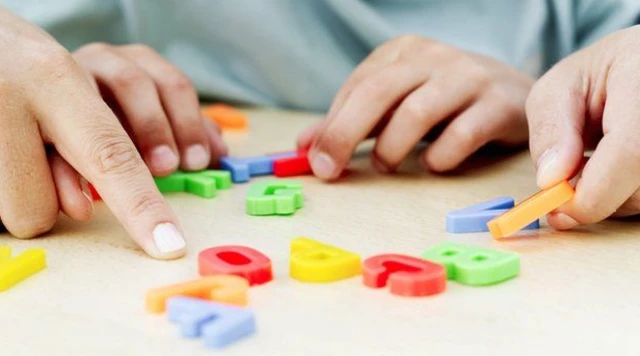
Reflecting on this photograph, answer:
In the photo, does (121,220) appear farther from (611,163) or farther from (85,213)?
(611,163)

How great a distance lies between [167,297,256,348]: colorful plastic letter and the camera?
565 mm

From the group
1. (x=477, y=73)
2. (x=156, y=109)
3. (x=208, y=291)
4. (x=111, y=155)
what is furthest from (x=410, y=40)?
(x=208, y=291)

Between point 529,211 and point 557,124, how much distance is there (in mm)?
97

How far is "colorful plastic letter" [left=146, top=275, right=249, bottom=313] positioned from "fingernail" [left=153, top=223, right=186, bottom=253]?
9cm

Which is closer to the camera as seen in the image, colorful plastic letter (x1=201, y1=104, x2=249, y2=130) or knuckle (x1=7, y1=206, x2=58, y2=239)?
knuckle (x1=7, y1=206, x2=58, y2=239)

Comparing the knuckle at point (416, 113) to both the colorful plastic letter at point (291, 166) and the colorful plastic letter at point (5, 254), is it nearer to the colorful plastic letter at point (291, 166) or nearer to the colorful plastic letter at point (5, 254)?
the colorful plastic letter at point (291, 166)

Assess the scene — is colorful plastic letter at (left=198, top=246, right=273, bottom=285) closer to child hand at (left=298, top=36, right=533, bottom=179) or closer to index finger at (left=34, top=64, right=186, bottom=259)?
index finger at (left=34, top=64, right=186, bottom=259)

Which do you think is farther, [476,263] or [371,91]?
[371,91]

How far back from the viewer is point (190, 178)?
0.98m

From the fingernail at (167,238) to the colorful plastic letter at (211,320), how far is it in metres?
0.12

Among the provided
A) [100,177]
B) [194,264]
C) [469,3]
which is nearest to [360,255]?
[194,264]

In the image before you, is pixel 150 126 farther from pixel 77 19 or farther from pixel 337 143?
pixel 77 19

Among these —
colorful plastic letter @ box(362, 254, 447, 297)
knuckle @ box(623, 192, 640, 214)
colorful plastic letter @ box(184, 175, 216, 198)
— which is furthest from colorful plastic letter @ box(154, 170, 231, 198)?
knuckle @ box(623, 192, 640, 214)

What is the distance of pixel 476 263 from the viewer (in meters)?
0.68
